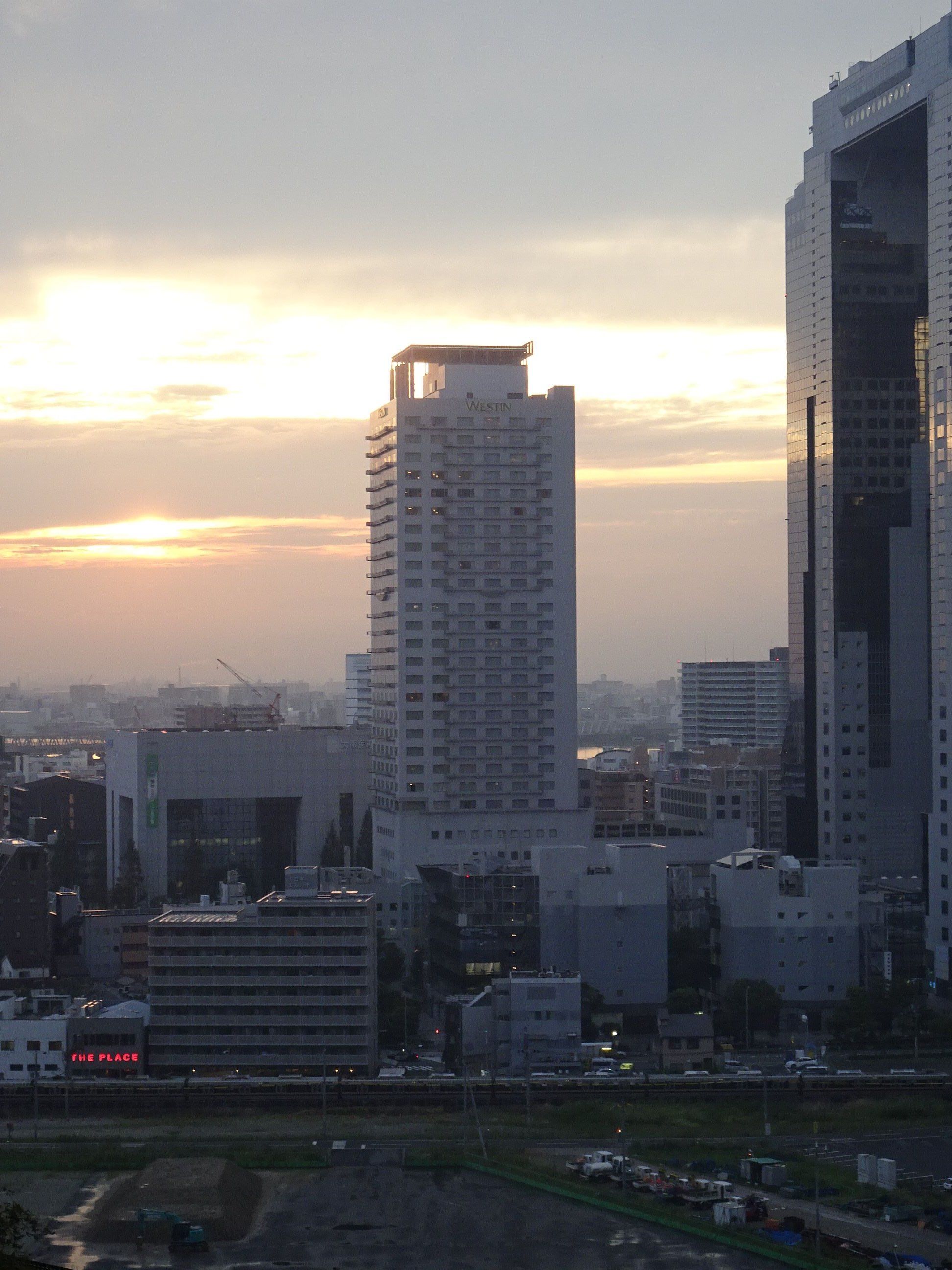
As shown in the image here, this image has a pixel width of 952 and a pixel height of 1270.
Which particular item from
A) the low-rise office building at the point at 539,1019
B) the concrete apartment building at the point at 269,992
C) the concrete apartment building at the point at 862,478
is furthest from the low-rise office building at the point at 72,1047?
the concrete apartment building at the point at 862,478

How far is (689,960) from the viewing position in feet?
125

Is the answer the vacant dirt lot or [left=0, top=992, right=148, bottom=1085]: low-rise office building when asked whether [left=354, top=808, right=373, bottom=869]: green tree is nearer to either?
[left=0, top=992, right=148, bottom=1085]: low-rise office building

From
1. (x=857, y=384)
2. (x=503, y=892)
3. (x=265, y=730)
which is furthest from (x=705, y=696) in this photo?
(x=503, y=892)

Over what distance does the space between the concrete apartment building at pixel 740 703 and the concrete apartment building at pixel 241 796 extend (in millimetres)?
42516

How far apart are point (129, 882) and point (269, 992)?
2000 cm

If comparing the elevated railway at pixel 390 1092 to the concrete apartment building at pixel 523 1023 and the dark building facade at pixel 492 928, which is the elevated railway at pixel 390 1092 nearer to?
the concrete apartment building at pixel 523 1023

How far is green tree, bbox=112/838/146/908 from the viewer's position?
5019 centimetres

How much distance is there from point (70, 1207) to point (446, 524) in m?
29.0

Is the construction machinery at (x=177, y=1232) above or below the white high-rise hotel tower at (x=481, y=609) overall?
below

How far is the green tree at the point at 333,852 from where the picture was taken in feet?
181

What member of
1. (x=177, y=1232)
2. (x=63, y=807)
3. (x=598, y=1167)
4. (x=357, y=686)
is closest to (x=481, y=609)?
(x=63, y=807)

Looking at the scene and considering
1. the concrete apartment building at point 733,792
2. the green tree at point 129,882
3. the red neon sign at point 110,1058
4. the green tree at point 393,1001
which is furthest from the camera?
the concrete apartment building at point 733,792

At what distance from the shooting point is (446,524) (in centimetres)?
5200

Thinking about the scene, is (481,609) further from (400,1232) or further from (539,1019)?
(400,1232)
